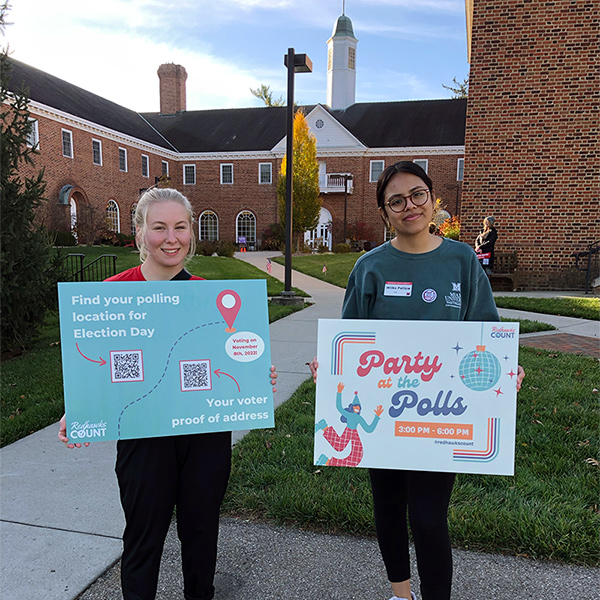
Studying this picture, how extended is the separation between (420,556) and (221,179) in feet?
116

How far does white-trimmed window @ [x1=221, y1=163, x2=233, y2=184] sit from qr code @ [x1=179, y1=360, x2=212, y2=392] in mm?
34572

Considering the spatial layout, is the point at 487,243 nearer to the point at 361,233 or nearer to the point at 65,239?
the point at 65,239

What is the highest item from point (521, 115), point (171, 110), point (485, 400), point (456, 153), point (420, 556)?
point (171, 110)

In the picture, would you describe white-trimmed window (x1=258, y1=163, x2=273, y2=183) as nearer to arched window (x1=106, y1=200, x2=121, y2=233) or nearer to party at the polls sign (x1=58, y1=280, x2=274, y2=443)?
arched window (x1=106, y1=200, x2=121, y2=233)

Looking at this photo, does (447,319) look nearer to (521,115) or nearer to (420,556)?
(420,556)

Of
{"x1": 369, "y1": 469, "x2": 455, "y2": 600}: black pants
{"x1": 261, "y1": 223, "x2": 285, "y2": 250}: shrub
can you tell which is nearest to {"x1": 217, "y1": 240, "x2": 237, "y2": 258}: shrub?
{"x1": 261, "y1": 223, "x2": 285, "y2": 250}: shrub

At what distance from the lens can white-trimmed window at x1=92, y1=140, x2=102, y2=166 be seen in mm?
27719

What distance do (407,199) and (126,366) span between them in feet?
4.25

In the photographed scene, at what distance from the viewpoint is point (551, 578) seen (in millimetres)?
2268

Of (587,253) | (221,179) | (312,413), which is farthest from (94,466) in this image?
(221,179)

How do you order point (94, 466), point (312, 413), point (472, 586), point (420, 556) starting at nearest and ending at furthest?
point (420, 556), point (472, 586), point (94, 466), point (312, 413)

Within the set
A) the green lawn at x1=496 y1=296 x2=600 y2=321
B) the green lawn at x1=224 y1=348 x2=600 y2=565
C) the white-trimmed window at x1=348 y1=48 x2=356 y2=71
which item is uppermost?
the white-trimmed window at x1=348 y1=48 x2=356 y2=71

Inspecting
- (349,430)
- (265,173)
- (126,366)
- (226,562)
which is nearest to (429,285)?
(349,430)

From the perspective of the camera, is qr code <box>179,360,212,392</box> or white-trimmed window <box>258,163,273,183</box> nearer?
qr code <box>179,360,212,392</box>
